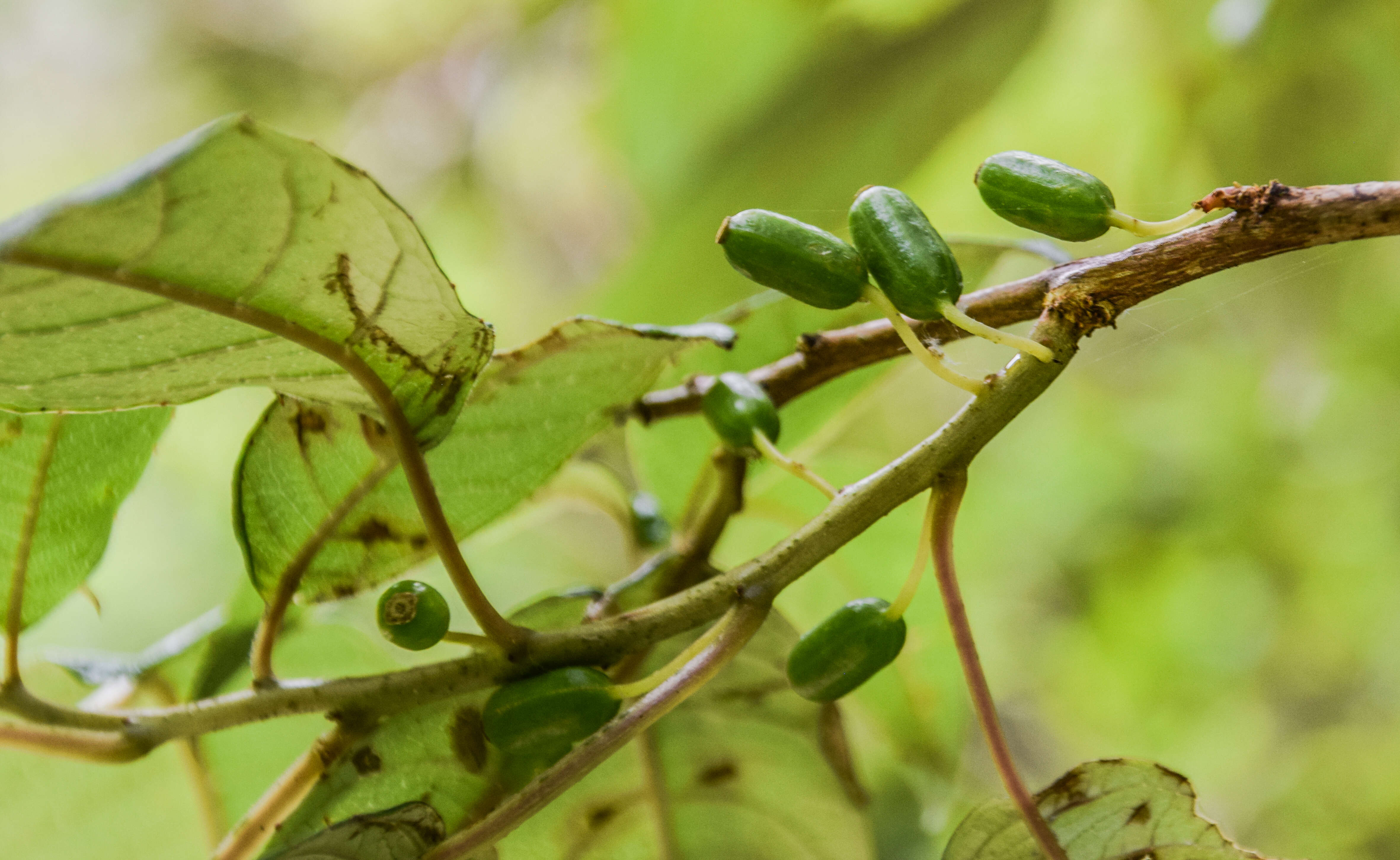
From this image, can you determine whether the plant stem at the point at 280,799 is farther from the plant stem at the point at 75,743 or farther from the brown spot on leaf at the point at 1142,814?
the brown spot on leaf at the point at 1142,814

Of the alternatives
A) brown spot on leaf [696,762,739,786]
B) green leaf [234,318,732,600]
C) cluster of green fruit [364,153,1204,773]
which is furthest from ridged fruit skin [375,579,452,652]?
brown spot on leaf [696,762,739,786]

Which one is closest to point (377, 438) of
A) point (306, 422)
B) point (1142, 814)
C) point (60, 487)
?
point (306, 422)

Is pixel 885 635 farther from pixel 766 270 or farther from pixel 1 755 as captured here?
pixel 1 755

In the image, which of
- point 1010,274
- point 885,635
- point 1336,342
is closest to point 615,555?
point 1010,274

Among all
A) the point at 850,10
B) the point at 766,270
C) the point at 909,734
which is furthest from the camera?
the point at 850,10

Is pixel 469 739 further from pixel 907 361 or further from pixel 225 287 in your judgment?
pixel 907 361

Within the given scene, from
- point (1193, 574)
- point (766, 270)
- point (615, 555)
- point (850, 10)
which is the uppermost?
point (850, 10)

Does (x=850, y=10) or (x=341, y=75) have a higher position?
(x=341, y=75)

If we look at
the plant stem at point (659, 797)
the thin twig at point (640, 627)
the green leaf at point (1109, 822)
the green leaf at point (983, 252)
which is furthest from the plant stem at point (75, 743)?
the green leaf at point (983, 252)

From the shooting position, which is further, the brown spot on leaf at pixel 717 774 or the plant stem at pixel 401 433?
the brown spot on leaf at pixel 717 774
